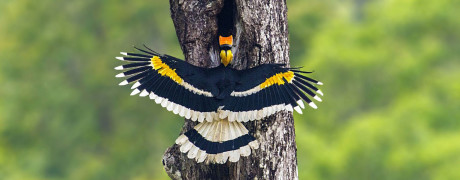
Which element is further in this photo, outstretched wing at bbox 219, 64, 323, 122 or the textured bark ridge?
the textured bark ridge

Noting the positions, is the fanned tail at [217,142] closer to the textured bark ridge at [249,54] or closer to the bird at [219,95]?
the bird at [219,95]

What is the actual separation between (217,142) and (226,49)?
0.71 meters

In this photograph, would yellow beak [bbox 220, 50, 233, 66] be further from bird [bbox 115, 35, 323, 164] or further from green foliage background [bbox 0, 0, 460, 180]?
green foliage background [bbox 0, 0, 460, 180]

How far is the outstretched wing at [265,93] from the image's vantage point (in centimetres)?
634

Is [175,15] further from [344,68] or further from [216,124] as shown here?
[344,68]

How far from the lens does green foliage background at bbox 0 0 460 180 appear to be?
74.5 ft

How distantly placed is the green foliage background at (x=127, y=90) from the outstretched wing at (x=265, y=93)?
14411 millimetres

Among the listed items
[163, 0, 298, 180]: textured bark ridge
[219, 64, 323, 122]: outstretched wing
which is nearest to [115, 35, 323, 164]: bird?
[219, 64, 323, 122]: outstretched wing

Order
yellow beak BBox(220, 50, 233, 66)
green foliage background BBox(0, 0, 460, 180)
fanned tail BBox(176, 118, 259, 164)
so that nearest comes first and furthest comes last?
fanned tail BBox(176, 118, 259, 164)
yellow beak BBox(220, 50, 233, 66)
green foliage background BBox(0, 0, 460, 180)

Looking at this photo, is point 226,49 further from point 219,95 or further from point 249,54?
point 219,95

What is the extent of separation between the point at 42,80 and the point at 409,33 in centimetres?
1053

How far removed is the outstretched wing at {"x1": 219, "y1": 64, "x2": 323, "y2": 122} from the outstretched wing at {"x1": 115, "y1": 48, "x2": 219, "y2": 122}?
172 mm

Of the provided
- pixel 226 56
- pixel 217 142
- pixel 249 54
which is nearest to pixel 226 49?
pixel 226 56

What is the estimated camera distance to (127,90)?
2438 centimetres
